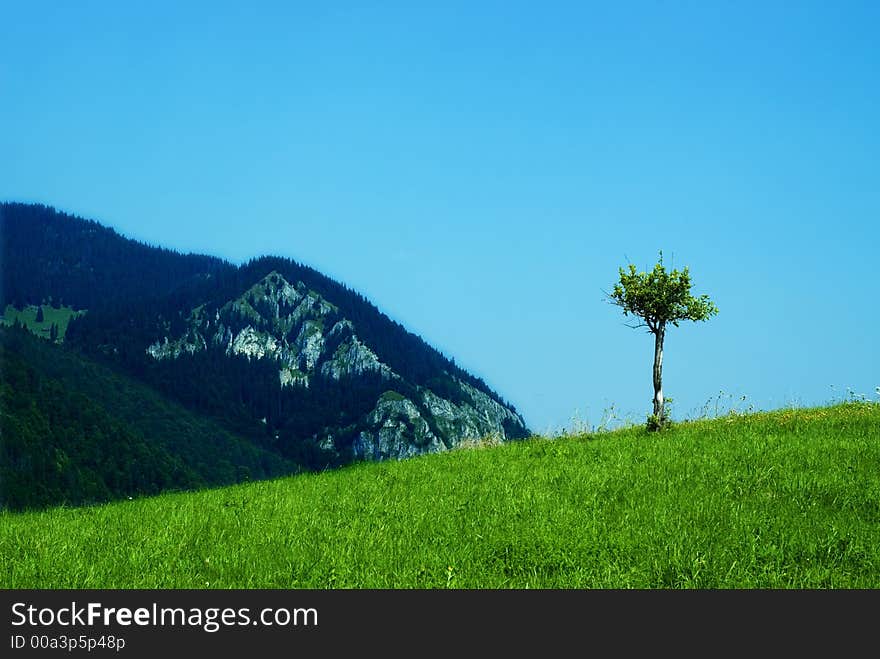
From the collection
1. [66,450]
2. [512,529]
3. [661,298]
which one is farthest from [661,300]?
[66,450]

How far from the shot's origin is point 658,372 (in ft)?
91.6

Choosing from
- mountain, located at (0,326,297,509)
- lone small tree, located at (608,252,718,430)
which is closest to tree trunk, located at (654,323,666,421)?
lone small tree, located at (608,252,718,430)

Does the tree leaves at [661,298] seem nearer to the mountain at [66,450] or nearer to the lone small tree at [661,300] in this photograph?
the lone small tree at [661,300]

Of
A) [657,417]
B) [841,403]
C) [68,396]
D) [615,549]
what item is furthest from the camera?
[68,396]

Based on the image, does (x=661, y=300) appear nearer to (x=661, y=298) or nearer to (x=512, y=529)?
(x=661, y=298)

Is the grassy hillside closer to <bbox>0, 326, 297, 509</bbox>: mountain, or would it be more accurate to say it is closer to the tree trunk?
the tree trunk

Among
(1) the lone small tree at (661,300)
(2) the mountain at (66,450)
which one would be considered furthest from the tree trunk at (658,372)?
(2) the mountain at (66,450)

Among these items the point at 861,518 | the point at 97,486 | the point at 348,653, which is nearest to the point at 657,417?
the point at 861,518

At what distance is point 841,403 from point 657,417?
7.00 m

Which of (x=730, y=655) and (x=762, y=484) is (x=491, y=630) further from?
(x=762, y=484)

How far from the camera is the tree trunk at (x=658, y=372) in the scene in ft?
88.1

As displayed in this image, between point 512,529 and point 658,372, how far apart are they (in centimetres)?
1776

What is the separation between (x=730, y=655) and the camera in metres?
7.14

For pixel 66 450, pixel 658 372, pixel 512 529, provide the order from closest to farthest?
pixel 512 529
pixel 658 372
pixel 66 450
